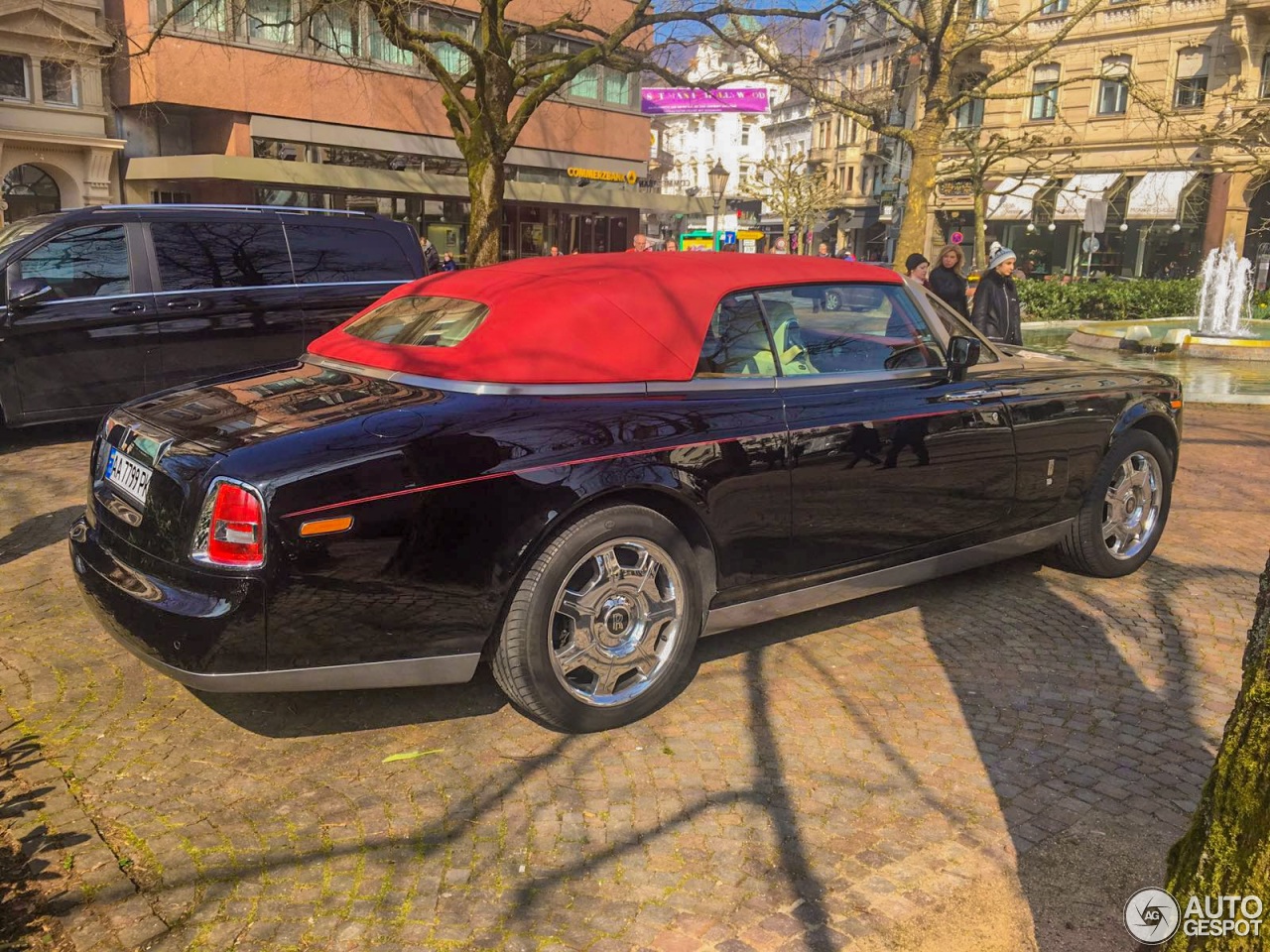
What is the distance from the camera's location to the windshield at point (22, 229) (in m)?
8.01

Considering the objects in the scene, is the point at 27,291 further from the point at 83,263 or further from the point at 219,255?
the point at 219,255

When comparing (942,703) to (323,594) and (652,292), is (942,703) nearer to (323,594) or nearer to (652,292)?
(652,292)

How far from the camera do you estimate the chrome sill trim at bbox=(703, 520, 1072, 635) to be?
416 cm

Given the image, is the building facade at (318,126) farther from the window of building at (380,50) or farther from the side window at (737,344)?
the side window at (737,344)

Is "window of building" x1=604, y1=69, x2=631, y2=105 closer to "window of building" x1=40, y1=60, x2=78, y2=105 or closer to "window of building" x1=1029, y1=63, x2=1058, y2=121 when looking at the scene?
"window of building" x1=40, y1=60, x2=78, y2=105

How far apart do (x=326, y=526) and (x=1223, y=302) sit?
26.7m

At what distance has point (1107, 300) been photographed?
1081 inches

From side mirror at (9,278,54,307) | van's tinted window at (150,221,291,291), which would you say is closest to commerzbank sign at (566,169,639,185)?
van's tinted window at (150,221,291,291)

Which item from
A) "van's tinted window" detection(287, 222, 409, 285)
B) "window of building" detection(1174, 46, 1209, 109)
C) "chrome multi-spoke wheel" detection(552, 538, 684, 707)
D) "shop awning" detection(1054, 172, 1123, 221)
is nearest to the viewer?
"chrome multi-spoke wheel" detection(552, 538, 684, 707)

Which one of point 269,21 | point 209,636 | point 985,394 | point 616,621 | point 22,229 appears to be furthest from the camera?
point 269,21

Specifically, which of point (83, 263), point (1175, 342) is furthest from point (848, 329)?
point (1175, 342)

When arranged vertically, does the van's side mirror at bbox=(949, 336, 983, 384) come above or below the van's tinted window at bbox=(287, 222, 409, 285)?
below

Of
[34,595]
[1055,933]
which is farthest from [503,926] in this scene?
[34,595]

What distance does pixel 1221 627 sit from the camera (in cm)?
510
